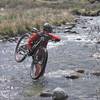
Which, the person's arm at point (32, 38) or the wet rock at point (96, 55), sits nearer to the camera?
the person's arm at point (32, 38)

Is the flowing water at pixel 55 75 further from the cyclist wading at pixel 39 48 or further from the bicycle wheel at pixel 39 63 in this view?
the cyclist wading at pixel 39 48

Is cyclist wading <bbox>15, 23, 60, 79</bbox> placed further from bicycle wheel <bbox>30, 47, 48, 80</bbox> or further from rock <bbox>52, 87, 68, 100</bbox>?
rock <bbox>52, 87, 68, 100</bbox>

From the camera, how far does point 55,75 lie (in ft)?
50.2

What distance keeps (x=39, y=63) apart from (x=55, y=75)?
133cm

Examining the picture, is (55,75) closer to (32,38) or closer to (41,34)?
(32,38)

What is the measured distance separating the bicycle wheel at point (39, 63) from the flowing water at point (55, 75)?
10.5 inches

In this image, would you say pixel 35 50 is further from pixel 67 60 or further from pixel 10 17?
pixel 10 17

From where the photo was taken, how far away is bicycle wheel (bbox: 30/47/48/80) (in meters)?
13.9

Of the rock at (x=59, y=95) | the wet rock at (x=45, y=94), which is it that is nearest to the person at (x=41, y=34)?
the wet rock at (x=45, y=94)

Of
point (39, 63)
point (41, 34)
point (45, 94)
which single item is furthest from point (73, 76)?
point (45, 94)

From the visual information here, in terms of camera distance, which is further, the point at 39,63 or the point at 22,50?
the point at 22,50

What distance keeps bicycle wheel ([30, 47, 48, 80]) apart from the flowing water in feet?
0.87

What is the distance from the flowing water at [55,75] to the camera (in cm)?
1245

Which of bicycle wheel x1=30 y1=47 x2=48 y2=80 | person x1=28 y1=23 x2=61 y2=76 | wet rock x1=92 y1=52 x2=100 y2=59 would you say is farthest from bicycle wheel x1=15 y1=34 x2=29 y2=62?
wet rock x1=92 y1=52 x2=100 y2=59
